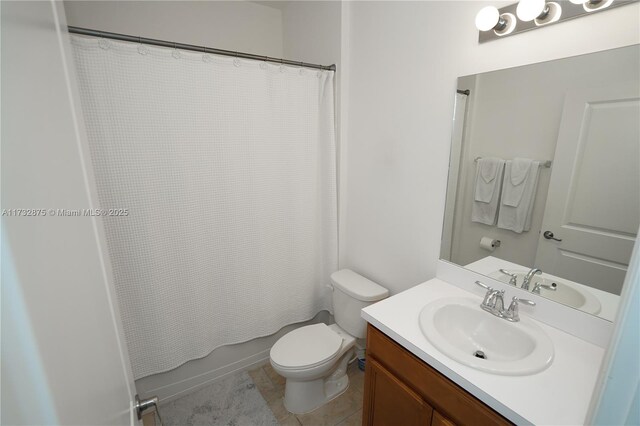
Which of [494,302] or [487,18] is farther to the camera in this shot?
[494,302]

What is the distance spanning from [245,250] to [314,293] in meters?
0.66

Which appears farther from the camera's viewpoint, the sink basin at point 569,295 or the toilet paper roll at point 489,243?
the toilet paper roll at point 489,243

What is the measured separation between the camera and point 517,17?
3.45 ft

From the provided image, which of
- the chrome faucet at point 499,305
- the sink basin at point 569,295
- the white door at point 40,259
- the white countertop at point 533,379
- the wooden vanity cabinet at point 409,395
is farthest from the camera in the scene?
the chrome faucet at point 499,305

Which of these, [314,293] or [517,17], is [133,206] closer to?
[314,293]

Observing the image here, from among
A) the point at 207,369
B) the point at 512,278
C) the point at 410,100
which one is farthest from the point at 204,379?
the point at 410,100

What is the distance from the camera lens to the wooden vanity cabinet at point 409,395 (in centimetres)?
89

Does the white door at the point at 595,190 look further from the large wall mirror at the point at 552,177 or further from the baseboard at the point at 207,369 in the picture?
the baseboard at the point at 207,369

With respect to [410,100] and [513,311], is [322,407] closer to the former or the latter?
[513,311]

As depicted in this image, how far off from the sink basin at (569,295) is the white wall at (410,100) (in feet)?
1.50

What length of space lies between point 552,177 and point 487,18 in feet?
2.14

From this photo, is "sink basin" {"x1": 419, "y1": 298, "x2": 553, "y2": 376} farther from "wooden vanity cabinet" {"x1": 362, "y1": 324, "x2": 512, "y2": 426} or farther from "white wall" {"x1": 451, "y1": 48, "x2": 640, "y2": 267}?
"white wall" {"x1": 451, "y1": 48, "x2": 640, "y2": 267}

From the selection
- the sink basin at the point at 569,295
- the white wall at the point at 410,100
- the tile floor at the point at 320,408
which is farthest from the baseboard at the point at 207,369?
the sink basin at the point at 569,295

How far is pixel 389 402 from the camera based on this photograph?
3.92ft
